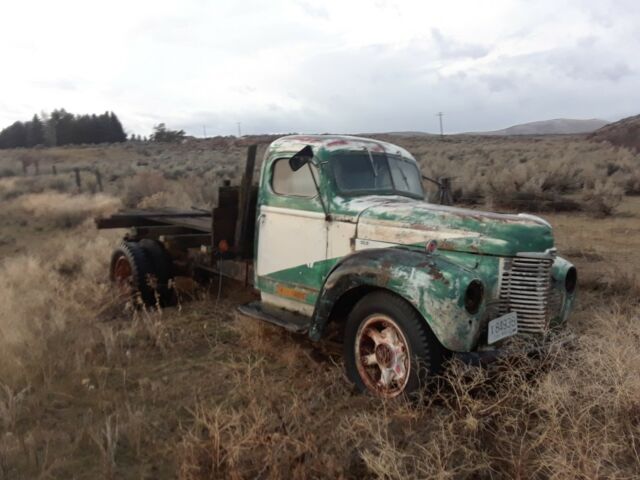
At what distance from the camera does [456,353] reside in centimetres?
386

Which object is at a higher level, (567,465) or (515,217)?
(515,217)

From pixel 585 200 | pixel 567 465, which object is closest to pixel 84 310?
pixel 567 465

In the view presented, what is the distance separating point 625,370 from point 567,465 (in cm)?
119

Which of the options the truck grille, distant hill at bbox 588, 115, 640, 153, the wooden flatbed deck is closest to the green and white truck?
the truck grille

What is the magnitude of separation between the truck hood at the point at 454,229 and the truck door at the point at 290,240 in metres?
0.52

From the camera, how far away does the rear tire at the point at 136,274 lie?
676cm

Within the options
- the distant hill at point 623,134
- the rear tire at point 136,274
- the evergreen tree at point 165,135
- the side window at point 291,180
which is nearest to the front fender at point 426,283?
the side window at point 291,180

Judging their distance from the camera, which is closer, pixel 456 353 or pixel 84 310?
pixel 456 353

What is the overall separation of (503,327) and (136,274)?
435 centimetres

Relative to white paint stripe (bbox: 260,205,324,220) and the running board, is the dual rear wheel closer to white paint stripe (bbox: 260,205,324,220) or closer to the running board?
the running board

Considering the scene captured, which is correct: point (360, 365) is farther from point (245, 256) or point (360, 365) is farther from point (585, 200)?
point (585, 200)

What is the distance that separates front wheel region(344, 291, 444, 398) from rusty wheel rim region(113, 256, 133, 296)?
358 centimetres

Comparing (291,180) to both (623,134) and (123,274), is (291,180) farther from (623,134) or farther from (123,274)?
(623,134)

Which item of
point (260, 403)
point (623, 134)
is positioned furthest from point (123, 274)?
point (623, 134)
